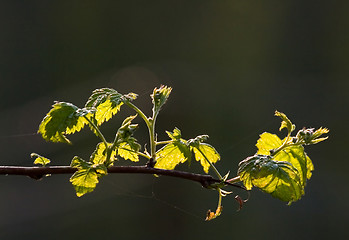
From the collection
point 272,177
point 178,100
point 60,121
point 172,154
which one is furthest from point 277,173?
point 178,100

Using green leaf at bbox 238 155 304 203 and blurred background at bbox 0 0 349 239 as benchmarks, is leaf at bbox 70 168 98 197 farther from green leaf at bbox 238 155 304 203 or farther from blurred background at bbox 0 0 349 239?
blurred background at bbox 0 0 349 239

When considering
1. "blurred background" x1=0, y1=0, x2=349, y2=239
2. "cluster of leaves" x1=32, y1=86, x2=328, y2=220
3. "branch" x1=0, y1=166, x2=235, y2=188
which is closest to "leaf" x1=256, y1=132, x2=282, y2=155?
"cluster of leaves" x1=32, y1=86, x2=328, y2=220

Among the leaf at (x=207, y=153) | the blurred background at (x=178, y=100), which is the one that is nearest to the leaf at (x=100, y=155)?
the leaf at (x=207, y=153)

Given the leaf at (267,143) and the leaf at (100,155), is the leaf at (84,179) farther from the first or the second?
the leaf at (267,143)

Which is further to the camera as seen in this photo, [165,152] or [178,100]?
[178,100]

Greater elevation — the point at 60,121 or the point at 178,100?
the point at 60,121

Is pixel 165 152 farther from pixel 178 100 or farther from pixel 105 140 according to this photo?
pixel 178 100
